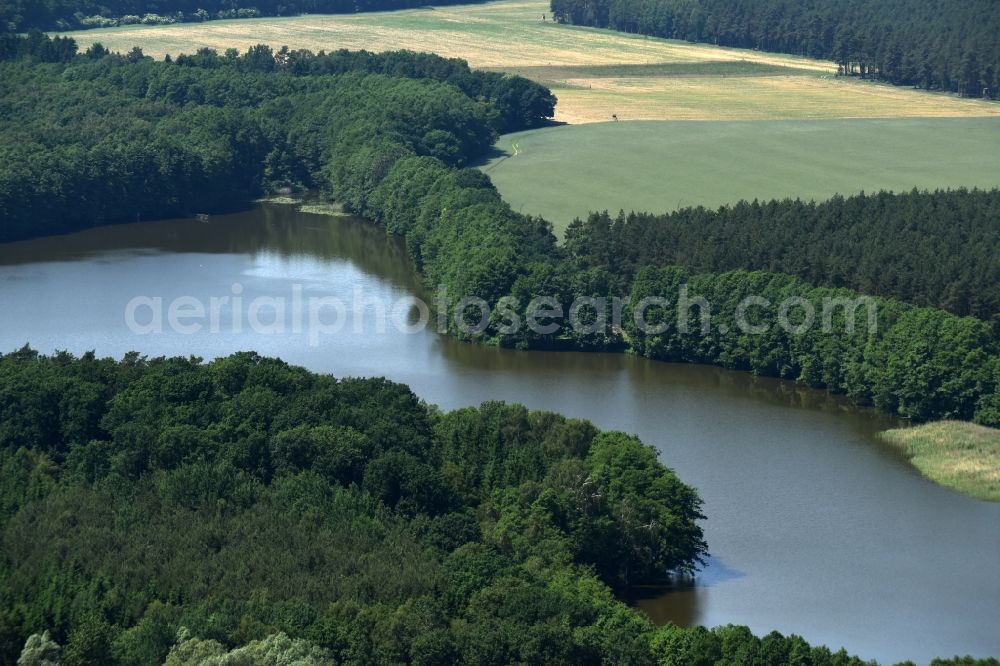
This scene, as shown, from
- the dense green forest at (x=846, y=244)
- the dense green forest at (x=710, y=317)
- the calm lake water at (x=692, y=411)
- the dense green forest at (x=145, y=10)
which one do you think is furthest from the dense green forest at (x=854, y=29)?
the calm lake water at (x=692, y=411)

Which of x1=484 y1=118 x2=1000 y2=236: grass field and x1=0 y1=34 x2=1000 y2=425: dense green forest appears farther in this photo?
x1=484 y1=118 x2=1000 y2=236: grass field

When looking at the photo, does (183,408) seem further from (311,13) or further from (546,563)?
(311,13)

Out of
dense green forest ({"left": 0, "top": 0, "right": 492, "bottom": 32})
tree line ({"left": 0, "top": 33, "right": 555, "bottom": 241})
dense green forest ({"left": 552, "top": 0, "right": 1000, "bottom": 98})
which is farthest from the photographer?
dense green forest ({"left": 0, "top": 0, "right": 492, "bottom": 32})

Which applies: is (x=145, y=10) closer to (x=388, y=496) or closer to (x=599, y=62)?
(x=599, y=62)

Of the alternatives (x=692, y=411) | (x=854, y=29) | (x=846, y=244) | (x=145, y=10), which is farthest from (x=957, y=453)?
(x=145, y=10)

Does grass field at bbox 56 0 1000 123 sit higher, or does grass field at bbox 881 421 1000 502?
grass field at bbox 881 421 1000 502

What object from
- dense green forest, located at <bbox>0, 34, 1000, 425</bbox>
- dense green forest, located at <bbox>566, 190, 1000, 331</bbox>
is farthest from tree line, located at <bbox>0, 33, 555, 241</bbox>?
dense green forest, located at <bbox>566, 190, 1000, 331</bbox>

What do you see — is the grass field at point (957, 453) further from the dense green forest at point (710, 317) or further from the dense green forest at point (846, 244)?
the dense green forest at point (846, 244)

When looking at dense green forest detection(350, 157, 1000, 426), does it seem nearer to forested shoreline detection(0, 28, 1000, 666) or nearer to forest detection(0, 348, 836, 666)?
forested shoreline detection(0, 28, 1000, 666)
